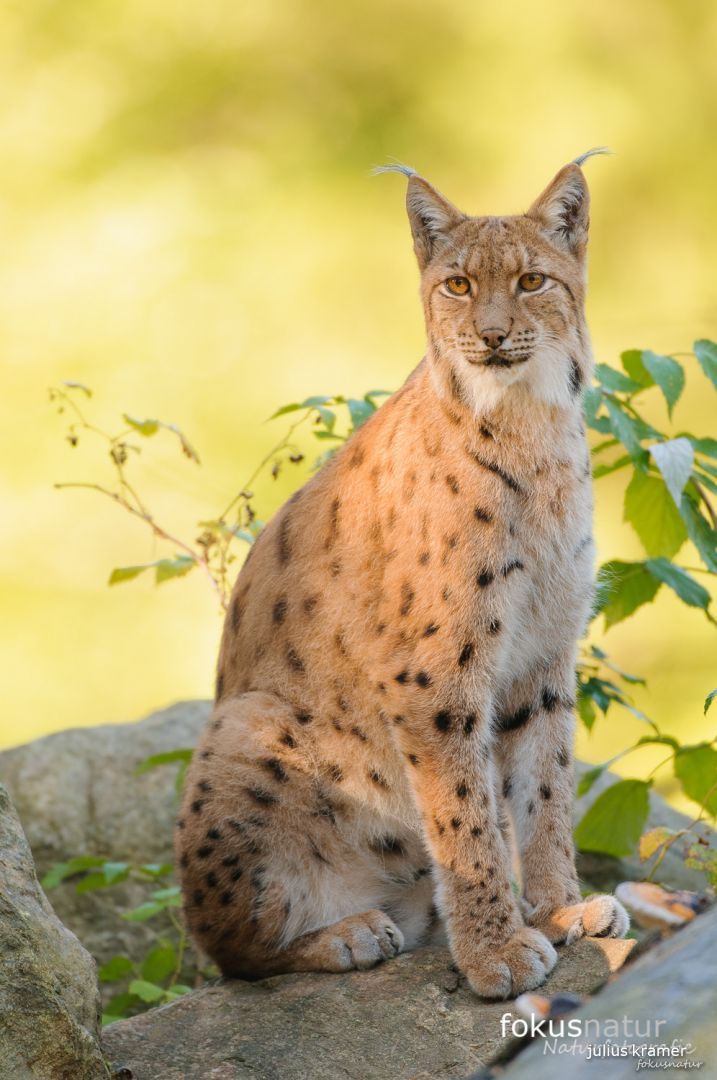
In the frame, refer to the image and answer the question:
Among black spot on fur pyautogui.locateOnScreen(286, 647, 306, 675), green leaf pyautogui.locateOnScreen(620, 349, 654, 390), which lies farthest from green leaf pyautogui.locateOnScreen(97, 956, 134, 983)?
green leaf pyautogui.locateOnScreen(620, 349, 654, 390)

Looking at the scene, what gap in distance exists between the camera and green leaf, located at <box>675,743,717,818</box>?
5.29m

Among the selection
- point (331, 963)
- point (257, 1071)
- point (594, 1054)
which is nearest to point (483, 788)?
point (331, 963)

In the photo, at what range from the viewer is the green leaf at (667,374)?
502 cm

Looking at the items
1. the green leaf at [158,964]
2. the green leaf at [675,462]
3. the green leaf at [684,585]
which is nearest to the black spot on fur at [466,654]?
the green leaf at [675,462]

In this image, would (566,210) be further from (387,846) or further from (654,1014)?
(654,1014)

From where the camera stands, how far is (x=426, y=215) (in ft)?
15.1

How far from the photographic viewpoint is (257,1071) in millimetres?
3809

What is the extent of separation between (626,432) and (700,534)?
1.72 ft

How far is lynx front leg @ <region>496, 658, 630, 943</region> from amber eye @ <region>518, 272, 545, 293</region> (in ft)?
4.09

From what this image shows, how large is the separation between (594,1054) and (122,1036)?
7.39ft

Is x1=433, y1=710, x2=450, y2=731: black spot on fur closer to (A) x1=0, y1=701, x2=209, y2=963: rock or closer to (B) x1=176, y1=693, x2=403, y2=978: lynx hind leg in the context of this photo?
(B) x1=176, y1=693, x2=403, y2=978: lynx hind leg

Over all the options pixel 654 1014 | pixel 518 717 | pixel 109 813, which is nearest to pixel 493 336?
pixel 518 717

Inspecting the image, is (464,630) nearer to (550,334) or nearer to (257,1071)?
(550,334)

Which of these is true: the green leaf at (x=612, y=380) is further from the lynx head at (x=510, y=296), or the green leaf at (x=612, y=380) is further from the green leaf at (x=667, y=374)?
the lynx head at (x=510, y=296)
